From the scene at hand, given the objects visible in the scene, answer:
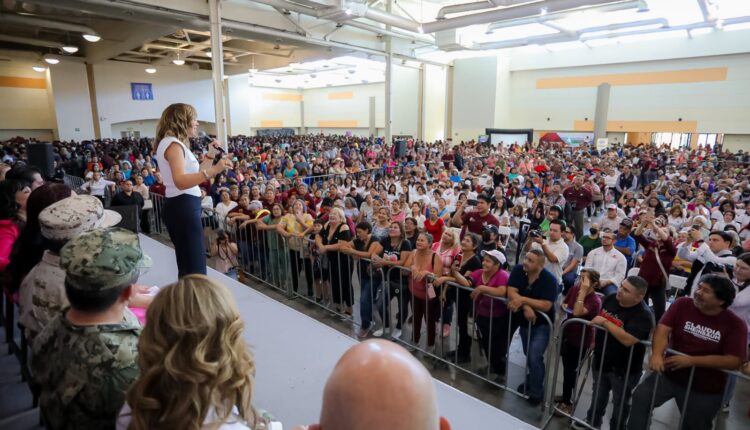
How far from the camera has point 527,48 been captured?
27016mm

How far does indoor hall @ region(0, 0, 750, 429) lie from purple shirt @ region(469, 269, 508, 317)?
0.9 inches

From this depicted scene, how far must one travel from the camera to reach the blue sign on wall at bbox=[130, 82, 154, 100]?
2378 cm

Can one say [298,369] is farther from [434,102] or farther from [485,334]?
[434,102]

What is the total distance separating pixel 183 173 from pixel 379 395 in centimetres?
181

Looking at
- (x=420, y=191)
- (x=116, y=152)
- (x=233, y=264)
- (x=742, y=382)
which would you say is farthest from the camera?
(x=116, y=152)

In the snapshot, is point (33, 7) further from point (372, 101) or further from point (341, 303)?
point (372, 101)

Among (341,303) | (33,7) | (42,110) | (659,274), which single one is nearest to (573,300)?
(659,274)

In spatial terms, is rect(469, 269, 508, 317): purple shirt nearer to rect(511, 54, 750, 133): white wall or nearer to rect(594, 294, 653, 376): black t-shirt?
rect(594, 294, 653, 376): black t-shirt

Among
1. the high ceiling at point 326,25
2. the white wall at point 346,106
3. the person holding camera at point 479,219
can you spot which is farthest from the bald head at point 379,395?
the white wall at point 346,106

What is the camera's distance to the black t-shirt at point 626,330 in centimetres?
322

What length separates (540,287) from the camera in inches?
150

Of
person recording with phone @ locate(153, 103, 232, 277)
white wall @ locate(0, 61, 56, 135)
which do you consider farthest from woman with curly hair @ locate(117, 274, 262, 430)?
white wall @ locate(0, 61, 56, 135)

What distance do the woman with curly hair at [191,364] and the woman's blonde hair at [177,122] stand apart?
1.35 meters

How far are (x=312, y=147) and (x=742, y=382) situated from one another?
20598mm
